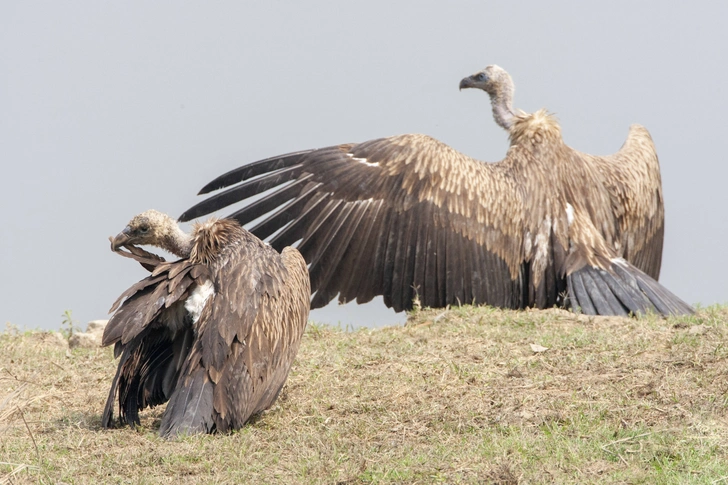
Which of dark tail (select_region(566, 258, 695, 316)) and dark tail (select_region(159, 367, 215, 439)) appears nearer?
dark tail (select_region(159, 367, 215, 439))

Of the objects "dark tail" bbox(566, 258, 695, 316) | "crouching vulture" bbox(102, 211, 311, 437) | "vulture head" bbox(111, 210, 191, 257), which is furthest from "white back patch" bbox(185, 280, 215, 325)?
"dark tail" bbox(566, 258, 695, 316)

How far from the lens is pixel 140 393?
16.6 feet

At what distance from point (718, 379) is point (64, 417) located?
3269 mm

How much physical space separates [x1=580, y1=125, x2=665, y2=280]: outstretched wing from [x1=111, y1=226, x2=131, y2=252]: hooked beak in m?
4.59

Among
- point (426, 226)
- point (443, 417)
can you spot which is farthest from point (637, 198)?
Answer: point (443, 417)

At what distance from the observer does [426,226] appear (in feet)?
26.6

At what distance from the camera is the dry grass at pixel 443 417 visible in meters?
4.14

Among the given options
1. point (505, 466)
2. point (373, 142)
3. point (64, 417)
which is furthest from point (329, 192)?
point (505, 466)

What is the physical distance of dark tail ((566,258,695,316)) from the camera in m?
7.54

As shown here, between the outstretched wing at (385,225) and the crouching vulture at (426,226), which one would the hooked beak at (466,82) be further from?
the outstretched wing at (385,225)

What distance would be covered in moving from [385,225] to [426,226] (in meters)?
0.32

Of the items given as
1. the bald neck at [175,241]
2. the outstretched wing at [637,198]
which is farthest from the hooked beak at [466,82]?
the bald neck at [175,241]

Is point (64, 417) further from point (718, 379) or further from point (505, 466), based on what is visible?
point (718, 379)

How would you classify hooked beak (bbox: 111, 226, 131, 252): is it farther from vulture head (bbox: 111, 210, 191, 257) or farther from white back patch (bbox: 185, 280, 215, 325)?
white back patch (bbox: 185, 280, 215, 325)
